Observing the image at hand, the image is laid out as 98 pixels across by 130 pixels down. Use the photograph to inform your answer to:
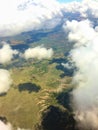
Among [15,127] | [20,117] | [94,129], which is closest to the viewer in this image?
[94,129]

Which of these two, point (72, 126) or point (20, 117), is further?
point (20, 117)

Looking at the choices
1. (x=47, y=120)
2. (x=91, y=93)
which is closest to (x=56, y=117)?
(x=47, y=120)

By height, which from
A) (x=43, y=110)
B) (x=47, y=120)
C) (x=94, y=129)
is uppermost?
(x=43, y=110)

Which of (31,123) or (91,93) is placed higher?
(91,93)

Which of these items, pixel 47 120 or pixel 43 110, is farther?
pixel 43 110

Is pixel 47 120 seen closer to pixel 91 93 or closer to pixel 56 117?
pixel 56 117

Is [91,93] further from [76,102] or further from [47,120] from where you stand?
[47,120]

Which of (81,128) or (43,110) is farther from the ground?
(43,110)

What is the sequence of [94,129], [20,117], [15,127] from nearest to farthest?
[94,129], [15,127], [20,117]

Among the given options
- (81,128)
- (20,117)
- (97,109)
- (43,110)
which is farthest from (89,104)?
(20,117)
